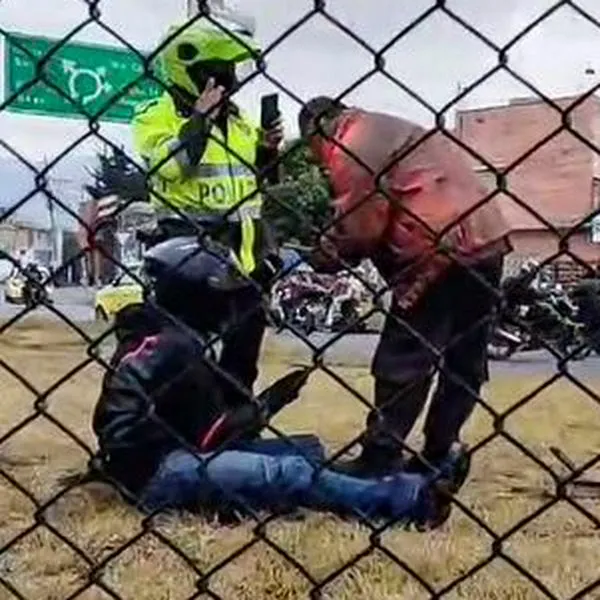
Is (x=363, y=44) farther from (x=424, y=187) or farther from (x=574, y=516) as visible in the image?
(x=574, y=516)

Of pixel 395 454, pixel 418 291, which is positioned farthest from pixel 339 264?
pixel 395 454

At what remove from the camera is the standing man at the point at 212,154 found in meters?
2.89

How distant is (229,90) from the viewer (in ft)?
8.36

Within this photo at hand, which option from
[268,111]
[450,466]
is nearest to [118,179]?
[268,111]

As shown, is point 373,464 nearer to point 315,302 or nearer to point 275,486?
point 275,486

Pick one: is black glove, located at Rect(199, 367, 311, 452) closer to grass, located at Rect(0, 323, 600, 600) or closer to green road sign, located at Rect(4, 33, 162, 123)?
grass, located at Rect(0, 323, 600, 600)

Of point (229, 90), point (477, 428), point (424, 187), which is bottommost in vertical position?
point (477, 428)

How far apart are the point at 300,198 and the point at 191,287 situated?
136 centimetres

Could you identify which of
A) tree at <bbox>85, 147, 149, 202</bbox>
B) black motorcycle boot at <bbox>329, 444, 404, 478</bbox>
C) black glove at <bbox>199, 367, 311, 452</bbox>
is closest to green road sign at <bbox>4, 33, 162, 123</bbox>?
tree at <bbox>85, 147, 149, 202</bbox>

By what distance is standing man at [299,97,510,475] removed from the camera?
2.58 metres

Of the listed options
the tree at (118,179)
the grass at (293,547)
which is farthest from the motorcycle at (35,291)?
the grass at (293,547)

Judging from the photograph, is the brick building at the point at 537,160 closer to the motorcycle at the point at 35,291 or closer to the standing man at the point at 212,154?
the standing man at the point at 212,154

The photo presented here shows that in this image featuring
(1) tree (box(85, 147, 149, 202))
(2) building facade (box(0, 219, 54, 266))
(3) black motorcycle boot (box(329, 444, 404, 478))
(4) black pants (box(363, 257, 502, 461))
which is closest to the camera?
(1) tree (box(85, 147, 149, 202))

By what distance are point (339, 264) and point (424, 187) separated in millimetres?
869
